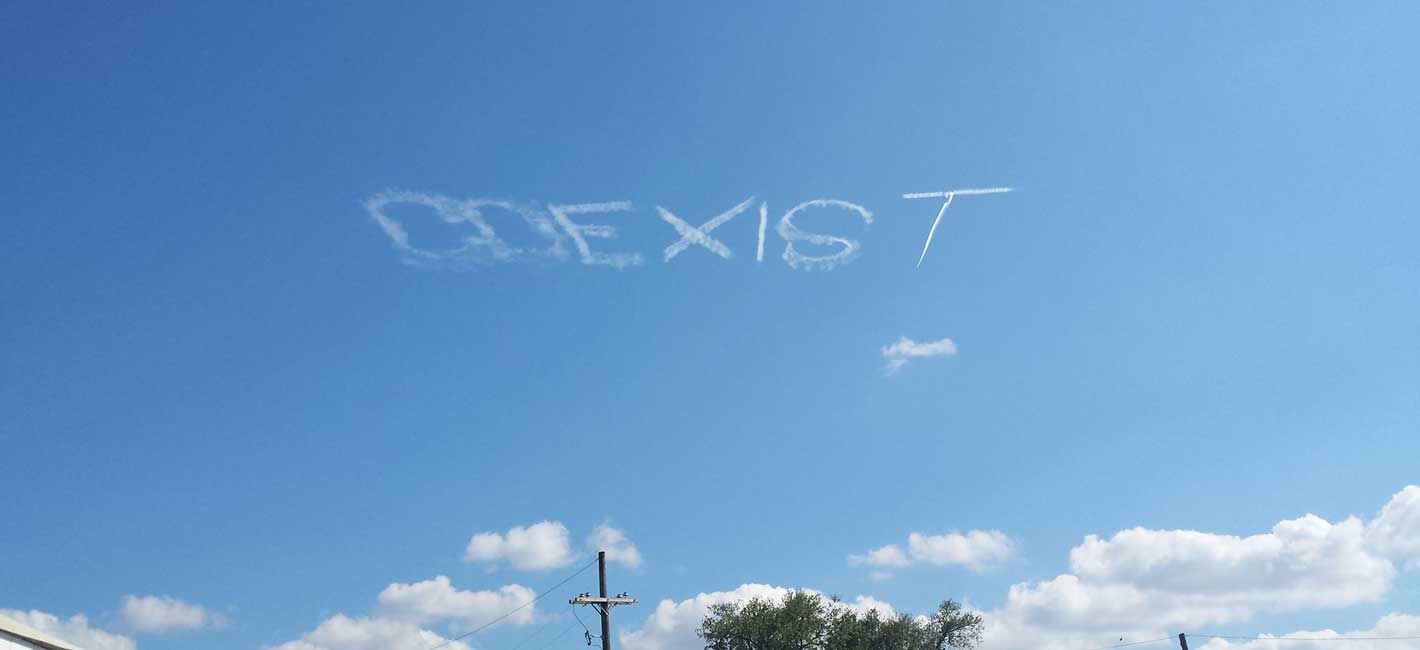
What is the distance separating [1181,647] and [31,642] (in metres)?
58.7

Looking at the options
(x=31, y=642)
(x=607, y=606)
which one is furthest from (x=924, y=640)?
(x=31, y=642)

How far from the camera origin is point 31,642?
3275 cm

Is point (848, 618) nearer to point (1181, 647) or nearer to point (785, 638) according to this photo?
point (785, 638)

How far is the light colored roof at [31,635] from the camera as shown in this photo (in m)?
32.2

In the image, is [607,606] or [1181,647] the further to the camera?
[1181,647]

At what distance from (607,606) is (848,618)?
29.5m

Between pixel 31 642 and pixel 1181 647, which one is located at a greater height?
pixel 31 642

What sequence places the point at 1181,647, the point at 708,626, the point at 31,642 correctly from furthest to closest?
the point at 708,626 < the point at 1181,647 < the point at 31,642

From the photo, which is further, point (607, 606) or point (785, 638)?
point (785, 638)

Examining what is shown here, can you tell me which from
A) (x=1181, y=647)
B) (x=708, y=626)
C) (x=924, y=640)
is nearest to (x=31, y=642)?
(x=708, y=626)

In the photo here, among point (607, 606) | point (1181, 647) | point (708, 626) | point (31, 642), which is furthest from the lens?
point (708, 626)

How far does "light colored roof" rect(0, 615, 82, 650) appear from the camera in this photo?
32.2 m

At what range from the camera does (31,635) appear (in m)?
33.0

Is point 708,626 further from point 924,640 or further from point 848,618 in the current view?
point 924,640
